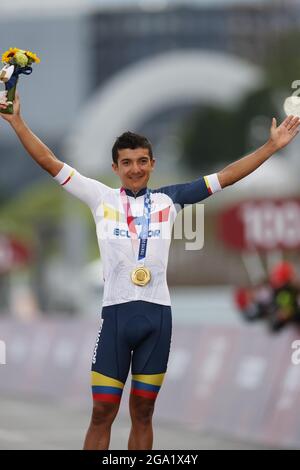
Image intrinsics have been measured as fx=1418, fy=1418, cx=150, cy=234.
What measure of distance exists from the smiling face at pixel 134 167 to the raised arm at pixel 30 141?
353 millimetres

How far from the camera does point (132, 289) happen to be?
7902 millimetres

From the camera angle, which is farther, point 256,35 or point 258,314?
point 256,35

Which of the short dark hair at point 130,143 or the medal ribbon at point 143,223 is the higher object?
the short dark hair at point 130,143

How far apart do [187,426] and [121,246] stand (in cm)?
687

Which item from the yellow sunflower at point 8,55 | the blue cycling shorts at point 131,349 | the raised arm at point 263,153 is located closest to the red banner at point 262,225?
the raised arm at point 263,153

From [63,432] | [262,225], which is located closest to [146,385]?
[63,432]

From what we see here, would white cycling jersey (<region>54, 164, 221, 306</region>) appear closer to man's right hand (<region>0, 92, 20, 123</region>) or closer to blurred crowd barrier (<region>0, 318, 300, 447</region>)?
man's right hand (<region>0, 92, 20, 123</region>)

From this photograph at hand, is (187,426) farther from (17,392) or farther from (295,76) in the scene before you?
(295,76)

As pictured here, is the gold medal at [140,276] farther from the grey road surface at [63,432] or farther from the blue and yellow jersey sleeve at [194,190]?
the grey road surface at [63,432]

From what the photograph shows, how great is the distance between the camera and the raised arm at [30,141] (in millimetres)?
7902

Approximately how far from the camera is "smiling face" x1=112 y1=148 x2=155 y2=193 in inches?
315

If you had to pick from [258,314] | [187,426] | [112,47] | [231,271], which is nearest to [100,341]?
[187,426]

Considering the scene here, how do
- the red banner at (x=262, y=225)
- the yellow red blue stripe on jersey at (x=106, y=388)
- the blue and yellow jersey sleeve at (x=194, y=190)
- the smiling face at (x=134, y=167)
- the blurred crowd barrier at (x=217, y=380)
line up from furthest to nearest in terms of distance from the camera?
1. the red banner at (x=262, y=225)
2. the blurred crowd barrier at (x=217, y=380)
3. the blue and yellow jersey sleeve at (x=194, y=190)
4. the smiling face at (x=134, y=167)
5. the yellow red blue stripe on jersey at (x=106, y=388)
